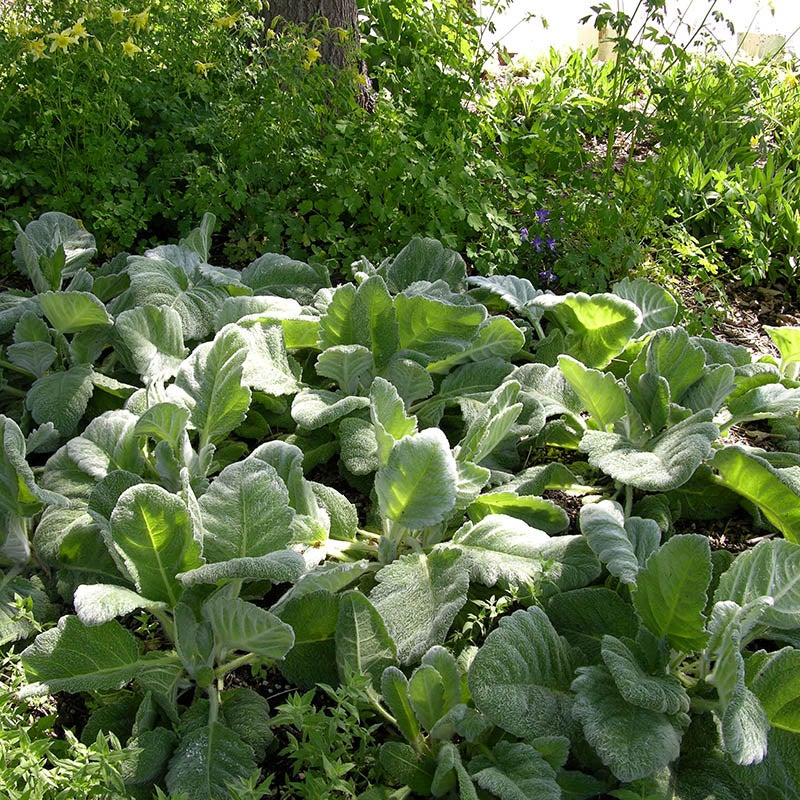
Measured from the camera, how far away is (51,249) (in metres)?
2.59

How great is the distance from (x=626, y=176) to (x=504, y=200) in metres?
0.45

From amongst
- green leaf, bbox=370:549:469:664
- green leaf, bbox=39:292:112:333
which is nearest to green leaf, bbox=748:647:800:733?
green leaf, bbox=370:549:469:664

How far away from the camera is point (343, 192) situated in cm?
282

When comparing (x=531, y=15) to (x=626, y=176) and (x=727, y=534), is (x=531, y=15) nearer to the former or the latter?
(x=626, y=176)

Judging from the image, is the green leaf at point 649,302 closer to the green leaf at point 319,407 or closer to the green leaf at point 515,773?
the green leaf at point 319,407

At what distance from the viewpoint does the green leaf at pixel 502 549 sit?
1701mm

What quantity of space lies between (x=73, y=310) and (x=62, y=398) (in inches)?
9.4

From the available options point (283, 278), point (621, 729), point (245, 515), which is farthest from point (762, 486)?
point (283, 278)

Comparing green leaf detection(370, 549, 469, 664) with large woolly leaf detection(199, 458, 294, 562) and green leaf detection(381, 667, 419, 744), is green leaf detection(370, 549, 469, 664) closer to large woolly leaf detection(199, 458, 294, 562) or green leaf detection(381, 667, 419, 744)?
green leaf detection(381, 667, 419, 744)

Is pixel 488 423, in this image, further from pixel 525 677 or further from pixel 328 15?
pixel 328 15

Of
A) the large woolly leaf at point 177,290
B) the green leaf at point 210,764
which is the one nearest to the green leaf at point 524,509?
the green leaf at point 210,764

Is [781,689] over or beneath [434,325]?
beneath

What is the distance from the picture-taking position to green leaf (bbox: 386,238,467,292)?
2656 millimetres

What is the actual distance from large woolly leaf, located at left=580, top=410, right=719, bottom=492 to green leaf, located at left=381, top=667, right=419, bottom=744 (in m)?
0.68
